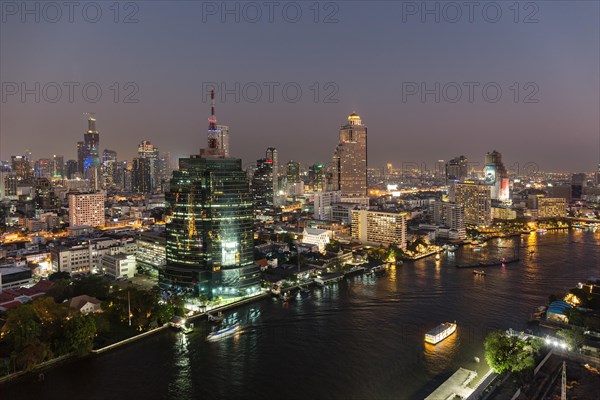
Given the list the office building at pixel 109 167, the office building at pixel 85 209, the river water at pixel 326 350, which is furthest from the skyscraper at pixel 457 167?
the office building at pixel 109 167

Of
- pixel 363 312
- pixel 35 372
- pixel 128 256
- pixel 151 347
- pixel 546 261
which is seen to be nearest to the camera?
pixel 35 372

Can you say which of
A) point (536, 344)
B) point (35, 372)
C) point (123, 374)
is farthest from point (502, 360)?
point (35, 372)

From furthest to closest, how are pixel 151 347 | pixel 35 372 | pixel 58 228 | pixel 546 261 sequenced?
1. pixel 58 228
2. pixel 546 261
3. pixel 151 347
4. pixel 35 372

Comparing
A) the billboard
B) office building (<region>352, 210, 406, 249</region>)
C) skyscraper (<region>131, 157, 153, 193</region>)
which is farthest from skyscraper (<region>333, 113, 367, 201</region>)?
skyscraper (<region>131, 157, 153, 193</region>)

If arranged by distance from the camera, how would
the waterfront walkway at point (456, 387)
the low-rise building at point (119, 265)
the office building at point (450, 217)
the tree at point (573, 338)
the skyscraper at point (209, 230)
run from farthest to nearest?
1. the office building at point (450, 217)
2. the low-rise building at point (119, 265)
3. the skyscraper at point (209, 230)
4. the tree at point (573, 338)
5. the waterfront walkway at point (456, 387)

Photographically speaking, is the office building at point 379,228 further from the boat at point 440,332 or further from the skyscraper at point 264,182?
the skyscraper at point 264,182

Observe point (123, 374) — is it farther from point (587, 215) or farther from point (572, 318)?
point (587, 215)
